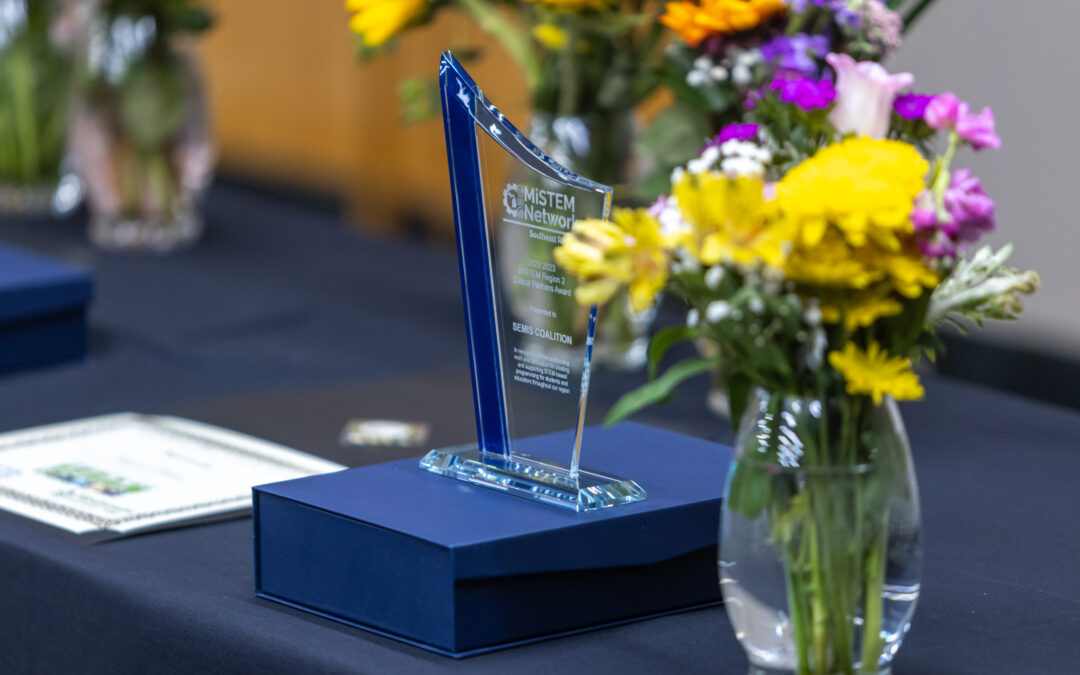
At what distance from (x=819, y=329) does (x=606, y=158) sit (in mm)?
901

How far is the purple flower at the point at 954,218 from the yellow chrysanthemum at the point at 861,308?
0.03 m

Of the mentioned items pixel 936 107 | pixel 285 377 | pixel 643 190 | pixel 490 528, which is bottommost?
pixel 285 377

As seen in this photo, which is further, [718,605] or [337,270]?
[337,270]

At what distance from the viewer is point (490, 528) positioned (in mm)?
765

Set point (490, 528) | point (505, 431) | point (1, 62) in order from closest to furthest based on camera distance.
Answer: point (490, 528) → point (505, 431) → point (1, 62)

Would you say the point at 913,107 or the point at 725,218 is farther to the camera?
the point at 913,107

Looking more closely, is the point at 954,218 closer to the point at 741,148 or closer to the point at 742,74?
the point at 741,148

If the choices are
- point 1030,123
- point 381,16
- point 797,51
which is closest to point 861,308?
point 797,51

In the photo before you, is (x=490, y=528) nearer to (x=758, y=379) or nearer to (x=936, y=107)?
(x=758, y=379)

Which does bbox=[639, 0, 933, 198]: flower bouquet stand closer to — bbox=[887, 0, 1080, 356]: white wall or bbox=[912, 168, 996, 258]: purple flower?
bbox=[912, 168, 996, 258]: purple flower

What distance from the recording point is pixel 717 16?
4.01 ft

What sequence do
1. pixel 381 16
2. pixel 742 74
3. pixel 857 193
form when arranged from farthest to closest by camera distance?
pixel 381 16 < pixel 742 74 < pixel 857 193

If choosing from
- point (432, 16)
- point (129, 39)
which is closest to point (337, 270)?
point (129, 39)

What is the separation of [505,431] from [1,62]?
160 cm
